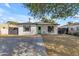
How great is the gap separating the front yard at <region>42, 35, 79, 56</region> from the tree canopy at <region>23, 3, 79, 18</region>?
0.27m

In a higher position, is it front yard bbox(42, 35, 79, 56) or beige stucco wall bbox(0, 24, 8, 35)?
beige stucco wall bbox(0, 24, 8, 35)

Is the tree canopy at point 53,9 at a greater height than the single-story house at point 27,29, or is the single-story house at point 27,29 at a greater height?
the tree canopy at point 53,9

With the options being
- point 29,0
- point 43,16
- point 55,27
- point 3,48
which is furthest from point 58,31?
point 3,48

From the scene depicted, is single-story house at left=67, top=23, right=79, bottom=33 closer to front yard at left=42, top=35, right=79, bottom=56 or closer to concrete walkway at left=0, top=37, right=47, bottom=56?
front yard at left=42, top=35, right=79, bottom=56

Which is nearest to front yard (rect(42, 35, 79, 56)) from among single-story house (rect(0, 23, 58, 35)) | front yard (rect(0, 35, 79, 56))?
front yard (rect(0, 35, 79, 56))

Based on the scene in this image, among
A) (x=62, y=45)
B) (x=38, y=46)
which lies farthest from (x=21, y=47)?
(x=62, y=45)

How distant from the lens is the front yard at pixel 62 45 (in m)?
2.71

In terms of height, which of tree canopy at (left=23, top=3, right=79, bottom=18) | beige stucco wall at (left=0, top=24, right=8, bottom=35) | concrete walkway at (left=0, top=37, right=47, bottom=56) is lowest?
concrete walkway at (left=0, top=37, right=47, bottom=56)

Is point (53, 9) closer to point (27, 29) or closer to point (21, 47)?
point (27, 29)

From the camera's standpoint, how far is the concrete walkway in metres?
2.71

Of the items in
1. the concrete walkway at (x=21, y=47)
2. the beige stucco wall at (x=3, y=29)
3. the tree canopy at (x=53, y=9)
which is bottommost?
the concrete walkway at (x=21, y=47)

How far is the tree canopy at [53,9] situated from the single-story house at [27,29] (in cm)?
12

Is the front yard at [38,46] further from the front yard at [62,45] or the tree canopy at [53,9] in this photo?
the tree canopy at [53,9]

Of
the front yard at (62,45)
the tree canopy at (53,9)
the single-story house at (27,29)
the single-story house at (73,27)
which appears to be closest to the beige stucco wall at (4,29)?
the single-story house at (27,29)
